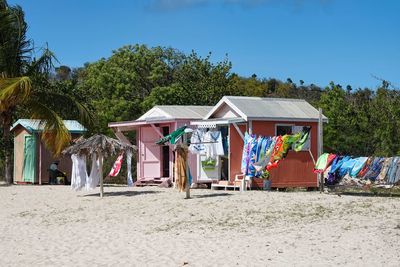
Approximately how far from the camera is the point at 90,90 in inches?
1679

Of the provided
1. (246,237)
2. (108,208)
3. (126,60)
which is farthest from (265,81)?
(246,237)

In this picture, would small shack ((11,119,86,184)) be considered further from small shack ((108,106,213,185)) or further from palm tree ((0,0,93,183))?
small shack ((108,106,213,185))

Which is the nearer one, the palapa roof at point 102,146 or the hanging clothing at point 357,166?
the hanging clothing at point 357,166

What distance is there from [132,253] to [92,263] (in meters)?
0.96

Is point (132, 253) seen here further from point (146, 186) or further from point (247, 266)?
point (146, 186)

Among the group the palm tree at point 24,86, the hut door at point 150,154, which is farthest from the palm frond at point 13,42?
the hut door at point 150,154

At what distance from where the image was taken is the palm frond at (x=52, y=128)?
2325cm

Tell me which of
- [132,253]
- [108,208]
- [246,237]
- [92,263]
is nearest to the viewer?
[92,263]

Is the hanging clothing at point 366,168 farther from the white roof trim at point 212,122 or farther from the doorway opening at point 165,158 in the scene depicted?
the doorway opening at point 165,158

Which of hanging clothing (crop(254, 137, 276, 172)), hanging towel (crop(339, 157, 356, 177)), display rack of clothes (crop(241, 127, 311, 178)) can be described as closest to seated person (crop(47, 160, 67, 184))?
display rack of clothes (crop(241, 127, 311, 178))

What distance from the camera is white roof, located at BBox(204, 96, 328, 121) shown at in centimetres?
2191

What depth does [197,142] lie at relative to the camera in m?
22.6

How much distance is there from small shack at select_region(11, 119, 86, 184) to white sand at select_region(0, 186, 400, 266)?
8.31 meters

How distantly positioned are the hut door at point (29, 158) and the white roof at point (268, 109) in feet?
28.7
